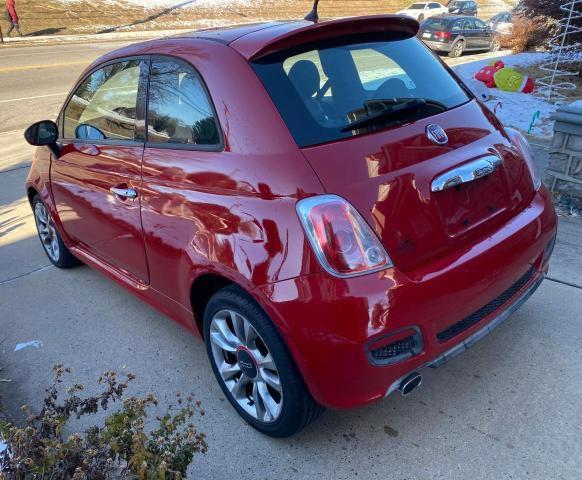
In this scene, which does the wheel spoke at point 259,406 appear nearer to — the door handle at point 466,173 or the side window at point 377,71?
the door handle at point 466,173

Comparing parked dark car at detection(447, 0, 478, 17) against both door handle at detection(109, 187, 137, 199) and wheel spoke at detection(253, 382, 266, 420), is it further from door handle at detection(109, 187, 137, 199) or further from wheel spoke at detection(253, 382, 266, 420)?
wheel spoke at detection(253, 382, 266, 420)

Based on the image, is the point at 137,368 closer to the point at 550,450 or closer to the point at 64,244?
the point at 64,244

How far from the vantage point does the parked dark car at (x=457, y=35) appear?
18641 mm

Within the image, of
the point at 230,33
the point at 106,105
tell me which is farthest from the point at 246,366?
the point at 106,105

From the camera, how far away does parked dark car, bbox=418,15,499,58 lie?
734 inches

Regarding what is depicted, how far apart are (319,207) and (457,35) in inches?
749

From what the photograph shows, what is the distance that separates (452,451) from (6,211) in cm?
542

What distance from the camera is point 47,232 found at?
4.53m

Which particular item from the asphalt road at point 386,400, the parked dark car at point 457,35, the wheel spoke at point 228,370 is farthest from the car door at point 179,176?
the parked dark car at point 457,35

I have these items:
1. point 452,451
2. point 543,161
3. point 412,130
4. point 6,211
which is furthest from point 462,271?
point 6,211

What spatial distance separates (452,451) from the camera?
235 cm

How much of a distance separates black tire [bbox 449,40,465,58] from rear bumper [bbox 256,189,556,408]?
18.5 m

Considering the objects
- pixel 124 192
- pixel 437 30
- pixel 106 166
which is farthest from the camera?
pixel 437 30

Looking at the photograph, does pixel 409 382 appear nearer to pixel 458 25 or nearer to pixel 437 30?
pixel 437 30
